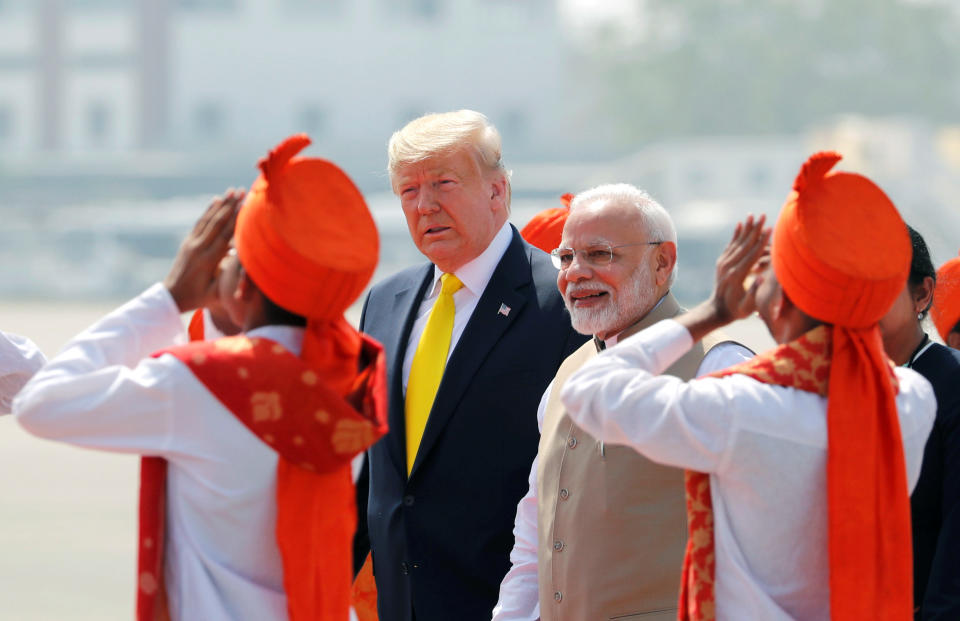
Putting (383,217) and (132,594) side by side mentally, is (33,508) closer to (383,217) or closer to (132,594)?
(132,594)

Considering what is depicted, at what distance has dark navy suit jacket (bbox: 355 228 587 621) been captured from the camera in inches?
133

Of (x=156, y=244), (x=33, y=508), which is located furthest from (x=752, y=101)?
(x=33, y=508)

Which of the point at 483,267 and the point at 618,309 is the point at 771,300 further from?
the point at 483,267

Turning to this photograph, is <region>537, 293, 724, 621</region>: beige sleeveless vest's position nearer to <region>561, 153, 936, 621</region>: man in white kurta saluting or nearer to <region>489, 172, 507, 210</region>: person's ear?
<region>561, 153, 936, 621</region>: man in white kurta saluting

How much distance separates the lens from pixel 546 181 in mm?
51375

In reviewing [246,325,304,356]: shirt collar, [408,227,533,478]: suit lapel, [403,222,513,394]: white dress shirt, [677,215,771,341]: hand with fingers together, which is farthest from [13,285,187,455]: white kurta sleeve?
[403,222,513,394]: white dress shirt

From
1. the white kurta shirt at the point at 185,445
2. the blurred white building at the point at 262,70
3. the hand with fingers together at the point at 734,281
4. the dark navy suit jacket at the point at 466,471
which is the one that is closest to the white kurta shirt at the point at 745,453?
the hand with fingers together at the point at 734,281

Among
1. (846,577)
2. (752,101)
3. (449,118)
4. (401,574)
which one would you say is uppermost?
(752,101)

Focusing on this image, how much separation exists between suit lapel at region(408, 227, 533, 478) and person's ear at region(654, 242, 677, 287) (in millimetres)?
560

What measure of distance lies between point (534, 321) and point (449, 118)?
0.64 meters

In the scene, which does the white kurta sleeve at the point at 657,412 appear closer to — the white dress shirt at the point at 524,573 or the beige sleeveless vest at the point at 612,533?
the beige sleeveless vest at the point at 612,533

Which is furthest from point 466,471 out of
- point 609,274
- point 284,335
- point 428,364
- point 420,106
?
point 420,106

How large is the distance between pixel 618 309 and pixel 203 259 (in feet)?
3.38

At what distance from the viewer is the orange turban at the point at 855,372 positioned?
92.0 inches
